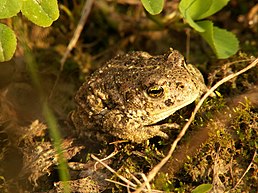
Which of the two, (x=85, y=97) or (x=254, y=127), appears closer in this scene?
(x=254, y=127)

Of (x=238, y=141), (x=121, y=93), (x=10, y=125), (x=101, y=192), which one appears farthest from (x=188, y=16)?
(x=10, y=125)

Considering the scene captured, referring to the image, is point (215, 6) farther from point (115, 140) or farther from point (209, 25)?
point (115, 140)

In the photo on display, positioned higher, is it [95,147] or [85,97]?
[85,97]

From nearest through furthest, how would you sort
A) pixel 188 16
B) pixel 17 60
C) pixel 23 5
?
pixel 23 5 → pixel 188 16 → pixel 17 60

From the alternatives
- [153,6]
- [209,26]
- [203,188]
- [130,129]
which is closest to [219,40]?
[209,26]

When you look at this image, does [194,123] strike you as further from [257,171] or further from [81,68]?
[81,68]

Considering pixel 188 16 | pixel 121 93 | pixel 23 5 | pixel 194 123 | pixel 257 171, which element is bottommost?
pixel 257 171

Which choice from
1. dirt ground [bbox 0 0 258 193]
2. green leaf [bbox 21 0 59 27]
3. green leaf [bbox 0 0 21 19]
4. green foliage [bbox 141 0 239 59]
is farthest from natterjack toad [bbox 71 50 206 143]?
green leaf [bbox 0 0 21 19]

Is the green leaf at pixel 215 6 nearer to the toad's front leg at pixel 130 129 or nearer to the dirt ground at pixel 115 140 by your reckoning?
the dirt ground at pixel 115 140
